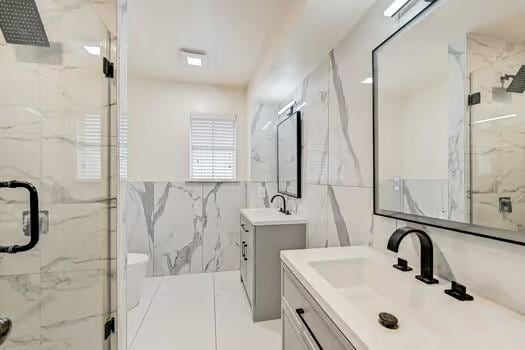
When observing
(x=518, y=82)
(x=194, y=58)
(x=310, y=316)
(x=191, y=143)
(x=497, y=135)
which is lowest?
(x=310, y=316)

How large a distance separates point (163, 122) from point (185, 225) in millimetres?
1402

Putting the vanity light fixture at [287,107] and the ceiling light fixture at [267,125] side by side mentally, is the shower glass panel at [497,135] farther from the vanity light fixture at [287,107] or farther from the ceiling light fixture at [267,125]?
the ceiling light fixture at [267,125]

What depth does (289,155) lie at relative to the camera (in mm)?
2848

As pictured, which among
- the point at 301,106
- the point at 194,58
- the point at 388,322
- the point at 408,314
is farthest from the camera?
the point at 194,58

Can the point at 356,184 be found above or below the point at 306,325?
above

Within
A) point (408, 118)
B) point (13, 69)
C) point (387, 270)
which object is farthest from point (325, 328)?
point (13, 69)

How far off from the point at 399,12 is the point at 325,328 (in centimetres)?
147

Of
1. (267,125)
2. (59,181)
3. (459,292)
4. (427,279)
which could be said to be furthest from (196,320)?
(267,125)

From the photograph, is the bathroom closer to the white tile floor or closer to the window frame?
the white tile floor

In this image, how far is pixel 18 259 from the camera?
5.18 feet

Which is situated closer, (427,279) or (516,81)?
(516,81)

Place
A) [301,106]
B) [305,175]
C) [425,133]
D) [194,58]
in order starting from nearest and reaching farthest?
[425,133] < [305,175] < [301,106] < [194,58]

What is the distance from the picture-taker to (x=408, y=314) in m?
0.83

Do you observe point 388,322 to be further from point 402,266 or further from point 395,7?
point 395,7
